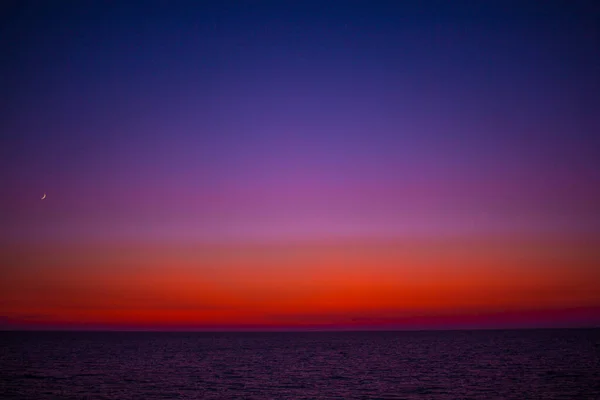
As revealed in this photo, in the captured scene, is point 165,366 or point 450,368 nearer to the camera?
point 450,368

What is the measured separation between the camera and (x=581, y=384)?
5103 centimetres

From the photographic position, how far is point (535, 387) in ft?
162

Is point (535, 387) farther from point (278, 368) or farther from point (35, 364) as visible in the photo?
point (35, 364)

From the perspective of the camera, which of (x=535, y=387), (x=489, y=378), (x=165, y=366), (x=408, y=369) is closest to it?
(x=535, y=387)

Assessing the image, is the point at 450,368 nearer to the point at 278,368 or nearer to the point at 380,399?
the point at 278,368

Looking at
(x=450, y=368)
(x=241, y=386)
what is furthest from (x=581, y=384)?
(x=241, y=386)

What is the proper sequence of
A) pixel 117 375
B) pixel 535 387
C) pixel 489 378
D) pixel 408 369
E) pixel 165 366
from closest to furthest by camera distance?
pixel 535 387 → pixel 489 378 → pixel 117 375 → pixel 408 369 → pixel 165 366

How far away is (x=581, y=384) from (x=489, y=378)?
887 cm

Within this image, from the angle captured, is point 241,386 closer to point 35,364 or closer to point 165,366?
point 165,366

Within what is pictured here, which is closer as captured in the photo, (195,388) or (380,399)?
(380,399)

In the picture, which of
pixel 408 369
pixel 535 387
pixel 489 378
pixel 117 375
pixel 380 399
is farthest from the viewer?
pixel 408 369

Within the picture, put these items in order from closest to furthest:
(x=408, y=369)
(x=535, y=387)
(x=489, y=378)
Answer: (x=535, y=387), (x=489, y=378), (x=408, y=369)

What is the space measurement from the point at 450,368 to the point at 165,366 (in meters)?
37.1

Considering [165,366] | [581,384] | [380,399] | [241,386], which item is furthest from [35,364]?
[581,384]
